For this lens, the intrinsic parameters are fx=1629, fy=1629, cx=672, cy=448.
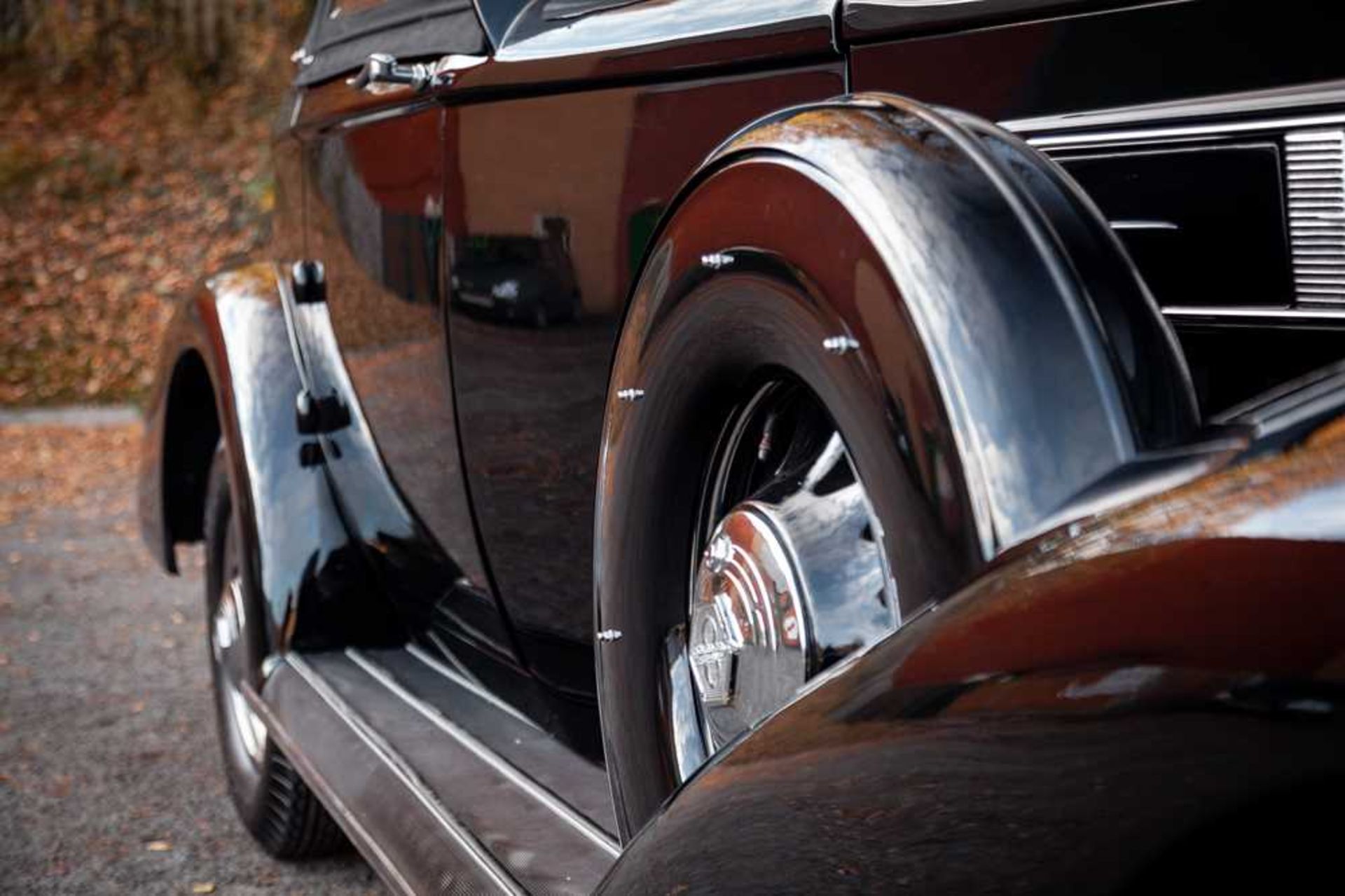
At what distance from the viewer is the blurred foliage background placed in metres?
11.0

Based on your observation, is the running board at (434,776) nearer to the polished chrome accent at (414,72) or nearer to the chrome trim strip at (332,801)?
the chrome trim strip at (332,801)

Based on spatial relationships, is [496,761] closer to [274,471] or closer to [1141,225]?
[274,471]

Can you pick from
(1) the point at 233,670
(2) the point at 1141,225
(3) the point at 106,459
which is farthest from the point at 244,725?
(3) the point at 106,459

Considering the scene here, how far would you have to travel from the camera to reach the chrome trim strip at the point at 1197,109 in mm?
1164

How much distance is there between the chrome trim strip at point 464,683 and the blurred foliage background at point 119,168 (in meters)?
8.29

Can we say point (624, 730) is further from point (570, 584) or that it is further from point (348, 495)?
point (348, 495)

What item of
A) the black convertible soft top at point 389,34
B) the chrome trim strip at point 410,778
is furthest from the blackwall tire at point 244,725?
the black convertible soft top at point 389,34

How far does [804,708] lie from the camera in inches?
45.1

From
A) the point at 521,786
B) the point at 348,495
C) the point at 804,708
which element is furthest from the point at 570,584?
the point at 804,708

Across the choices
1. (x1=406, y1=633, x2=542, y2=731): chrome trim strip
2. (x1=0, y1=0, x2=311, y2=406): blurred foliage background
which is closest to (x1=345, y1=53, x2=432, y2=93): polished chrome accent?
(x1=406, y1=633, x2=542, y2=731): chrome trim strip

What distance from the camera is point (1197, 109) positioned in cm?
126

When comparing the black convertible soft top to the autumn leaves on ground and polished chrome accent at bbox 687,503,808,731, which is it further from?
polished chrome accent at bbox 687,503,808,731

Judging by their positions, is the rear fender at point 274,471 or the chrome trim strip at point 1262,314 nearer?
the chrome trim strip at point 1262,314

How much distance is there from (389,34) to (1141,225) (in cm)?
163
